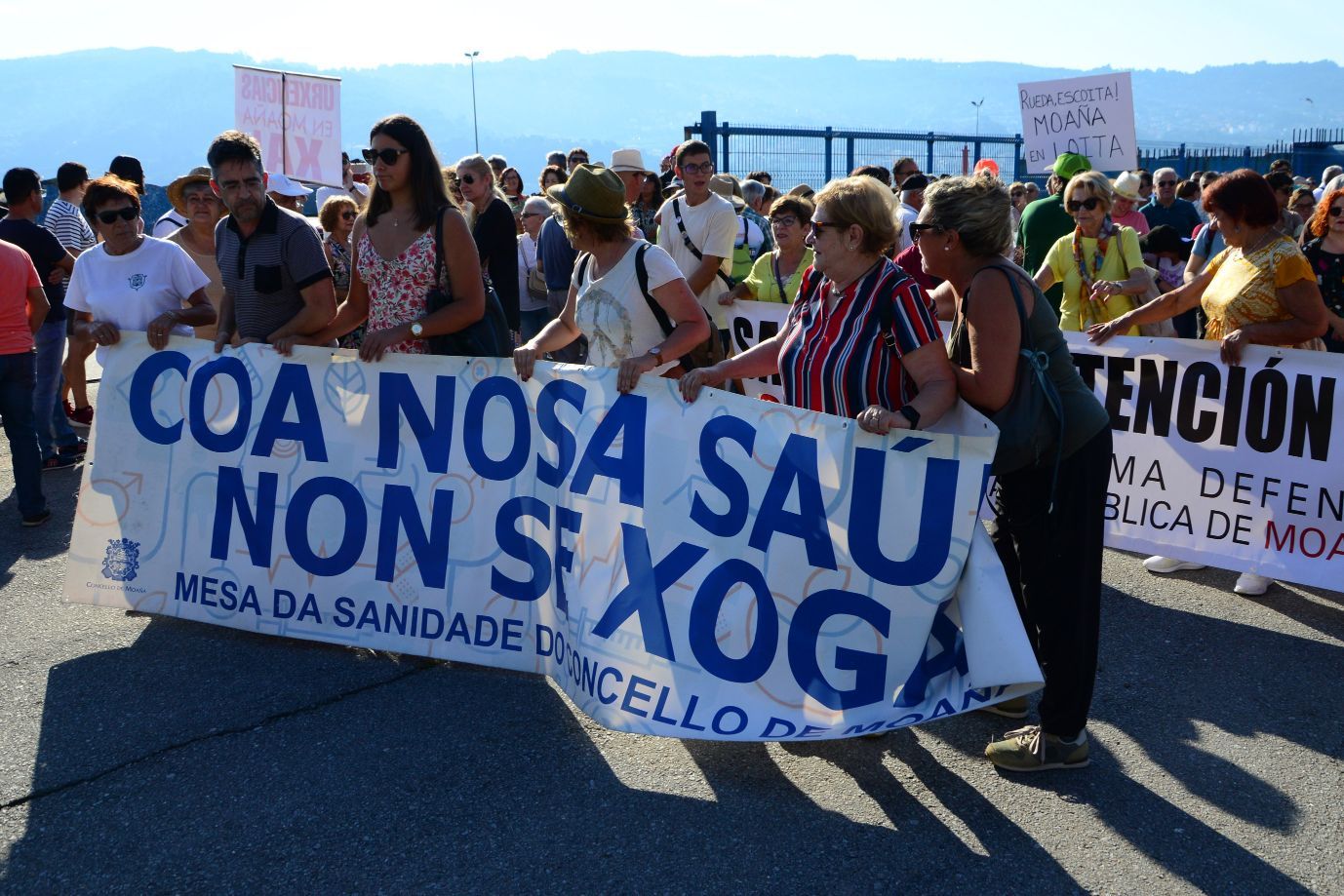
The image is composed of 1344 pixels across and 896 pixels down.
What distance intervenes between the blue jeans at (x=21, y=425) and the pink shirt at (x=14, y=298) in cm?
7

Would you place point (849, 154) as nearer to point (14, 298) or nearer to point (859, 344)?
point (14, 298)

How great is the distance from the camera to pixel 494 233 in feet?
22.1

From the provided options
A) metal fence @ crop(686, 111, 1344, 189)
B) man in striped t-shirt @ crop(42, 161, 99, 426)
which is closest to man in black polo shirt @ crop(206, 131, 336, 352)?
man in striped t-shirt @ crop(42, 161, 99, 426)

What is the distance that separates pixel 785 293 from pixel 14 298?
4268 mm

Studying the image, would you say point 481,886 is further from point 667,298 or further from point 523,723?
point 667,298

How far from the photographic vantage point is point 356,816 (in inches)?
137

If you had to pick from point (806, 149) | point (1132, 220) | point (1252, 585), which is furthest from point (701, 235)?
point (806, 149)

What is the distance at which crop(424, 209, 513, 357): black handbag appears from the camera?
4645 mm

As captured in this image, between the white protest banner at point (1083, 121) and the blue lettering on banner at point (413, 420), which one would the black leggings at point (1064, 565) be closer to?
the blue lettering on banner at point (413, 420)

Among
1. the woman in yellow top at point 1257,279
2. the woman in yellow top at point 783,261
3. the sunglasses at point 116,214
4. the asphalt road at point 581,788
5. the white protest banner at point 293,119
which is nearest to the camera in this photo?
the asphalt road at point 581,788

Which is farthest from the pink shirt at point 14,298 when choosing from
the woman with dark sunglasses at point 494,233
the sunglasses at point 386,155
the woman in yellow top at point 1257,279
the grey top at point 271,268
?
the woman in yellow top at point 1257,279

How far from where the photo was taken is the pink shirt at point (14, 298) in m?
6.32

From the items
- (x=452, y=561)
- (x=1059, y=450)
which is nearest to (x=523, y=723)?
(x=452, y=561)

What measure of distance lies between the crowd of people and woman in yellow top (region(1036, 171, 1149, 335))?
0.6 inches
